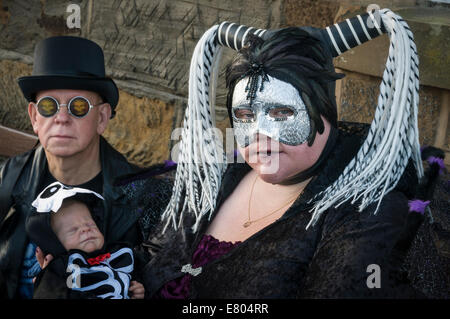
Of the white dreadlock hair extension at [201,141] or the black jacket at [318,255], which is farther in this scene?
the white dreadlock hair extension at [201,141]

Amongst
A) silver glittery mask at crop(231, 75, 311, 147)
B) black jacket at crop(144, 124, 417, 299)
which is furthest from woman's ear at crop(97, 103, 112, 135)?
silver glittery mask at crop(231, 75, 311, 147)

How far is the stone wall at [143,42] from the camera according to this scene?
4.29 meters

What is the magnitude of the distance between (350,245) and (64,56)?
178 centimetres

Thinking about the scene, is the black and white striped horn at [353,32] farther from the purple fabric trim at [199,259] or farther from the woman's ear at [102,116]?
the woman's ear at [102,116]

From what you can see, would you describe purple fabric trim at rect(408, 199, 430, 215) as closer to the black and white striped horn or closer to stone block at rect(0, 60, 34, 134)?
the black and white striped horn

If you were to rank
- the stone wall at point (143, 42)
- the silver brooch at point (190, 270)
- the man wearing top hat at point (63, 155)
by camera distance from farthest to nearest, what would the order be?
the stone wall at point (143, 42), the man wearing top hat at point (63, 155), the silver brooch at point (190, 270)

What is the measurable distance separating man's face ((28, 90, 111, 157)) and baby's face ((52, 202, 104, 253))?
41 centimetres

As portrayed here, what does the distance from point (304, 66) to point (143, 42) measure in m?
2.42

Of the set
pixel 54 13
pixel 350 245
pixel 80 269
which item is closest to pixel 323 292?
pixel 350 245

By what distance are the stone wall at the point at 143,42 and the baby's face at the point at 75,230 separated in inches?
73.4

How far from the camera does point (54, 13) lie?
4844 millimetres

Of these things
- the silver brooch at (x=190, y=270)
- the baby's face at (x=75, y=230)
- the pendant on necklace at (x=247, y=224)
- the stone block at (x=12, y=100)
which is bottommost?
the silver brooch at (x=190, y=270)

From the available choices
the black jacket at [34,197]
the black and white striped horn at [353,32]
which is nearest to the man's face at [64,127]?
the black jacket at [34,197]

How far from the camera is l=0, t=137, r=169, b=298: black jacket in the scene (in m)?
2.99
